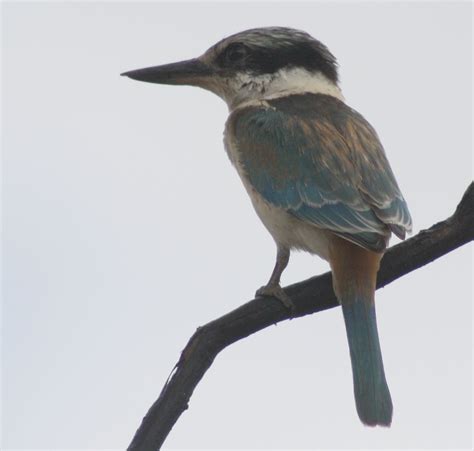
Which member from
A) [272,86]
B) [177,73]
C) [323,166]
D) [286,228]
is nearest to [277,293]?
[286,228]

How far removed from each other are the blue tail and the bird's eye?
198 centimetres

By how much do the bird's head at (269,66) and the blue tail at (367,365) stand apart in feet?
5.66

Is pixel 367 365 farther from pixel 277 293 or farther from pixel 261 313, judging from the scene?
pixel 261 313

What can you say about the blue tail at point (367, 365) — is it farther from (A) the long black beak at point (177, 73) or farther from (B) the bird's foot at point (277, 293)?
(A) the long black beak at point (177, 73)

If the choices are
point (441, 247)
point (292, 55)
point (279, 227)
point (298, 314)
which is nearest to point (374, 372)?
point (298, 314)

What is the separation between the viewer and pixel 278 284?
14.1 feet

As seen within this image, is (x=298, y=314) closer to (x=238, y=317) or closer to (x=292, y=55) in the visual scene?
(x=238, y=317)

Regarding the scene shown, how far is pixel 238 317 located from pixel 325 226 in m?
1.07

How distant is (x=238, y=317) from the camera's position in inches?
130

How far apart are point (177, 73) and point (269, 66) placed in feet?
1.99

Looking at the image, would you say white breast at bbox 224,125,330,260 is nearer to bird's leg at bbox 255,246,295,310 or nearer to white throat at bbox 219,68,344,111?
bird's leg at bbox 255,246,295,310

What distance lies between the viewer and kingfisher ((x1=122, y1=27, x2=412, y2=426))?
13.1 feet

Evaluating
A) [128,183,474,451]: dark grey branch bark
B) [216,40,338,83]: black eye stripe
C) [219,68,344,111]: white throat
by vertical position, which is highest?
[216,40,338,83]: black eye stripe

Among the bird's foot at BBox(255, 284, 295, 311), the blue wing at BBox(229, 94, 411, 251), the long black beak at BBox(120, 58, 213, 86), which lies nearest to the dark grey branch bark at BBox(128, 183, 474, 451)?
the bird's foot at BBox(255, 284, 295, 311)
